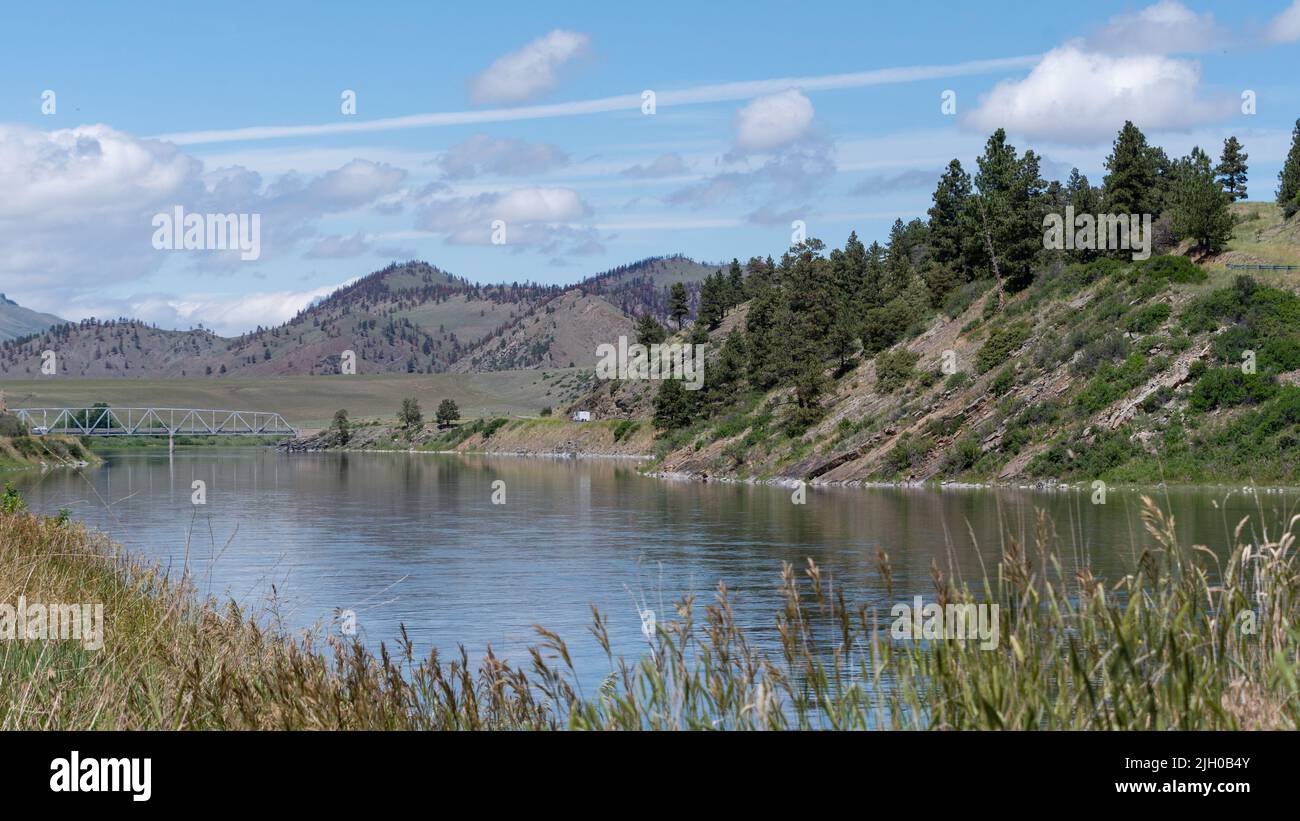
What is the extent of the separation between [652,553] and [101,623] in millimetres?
27660

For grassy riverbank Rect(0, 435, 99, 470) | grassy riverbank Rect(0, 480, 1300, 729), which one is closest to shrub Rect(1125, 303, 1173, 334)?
grassy riverbank Rect(0, 480, 1300, 729)

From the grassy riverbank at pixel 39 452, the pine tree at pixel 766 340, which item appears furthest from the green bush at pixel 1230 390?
the grassy riverbank at pixel 39 452

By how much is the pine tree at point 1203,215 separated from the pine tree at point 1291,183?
1464 cm

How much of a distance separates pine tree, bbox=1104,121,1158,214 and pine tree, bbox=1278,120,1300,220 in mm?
14236

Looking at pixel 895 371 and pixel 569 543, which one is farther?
pixel 895 371

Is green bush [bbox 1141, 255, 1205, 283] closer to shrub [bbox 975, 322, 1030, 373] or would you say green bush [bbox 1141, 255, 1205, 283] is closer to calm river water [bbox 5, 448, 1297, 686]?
shrub [bbox 975, 322, 1030, 373]

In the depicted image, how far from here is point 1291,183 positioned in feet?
365

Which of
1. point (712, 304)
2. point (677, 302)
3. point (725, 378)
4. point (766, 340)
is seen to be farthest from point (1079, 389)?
point (677, 302)

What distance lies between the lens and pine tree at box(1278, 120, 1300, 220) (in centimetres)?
9944

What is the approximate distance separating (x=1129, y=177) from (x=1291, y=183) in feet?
99.6

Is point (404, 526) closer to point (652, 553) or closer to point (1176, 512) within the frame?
point (652, 553)

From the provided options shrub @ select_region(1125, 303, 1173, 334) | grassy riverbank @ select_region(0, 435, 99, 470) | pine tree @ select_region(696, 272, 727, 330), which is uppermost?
pine tree @ select_region(696, 272, 727, 330)

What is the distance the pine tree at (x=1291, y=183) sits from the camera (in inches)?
3915

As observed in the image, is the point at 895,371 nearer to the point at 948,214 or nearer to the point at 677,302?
the point at 948,214
